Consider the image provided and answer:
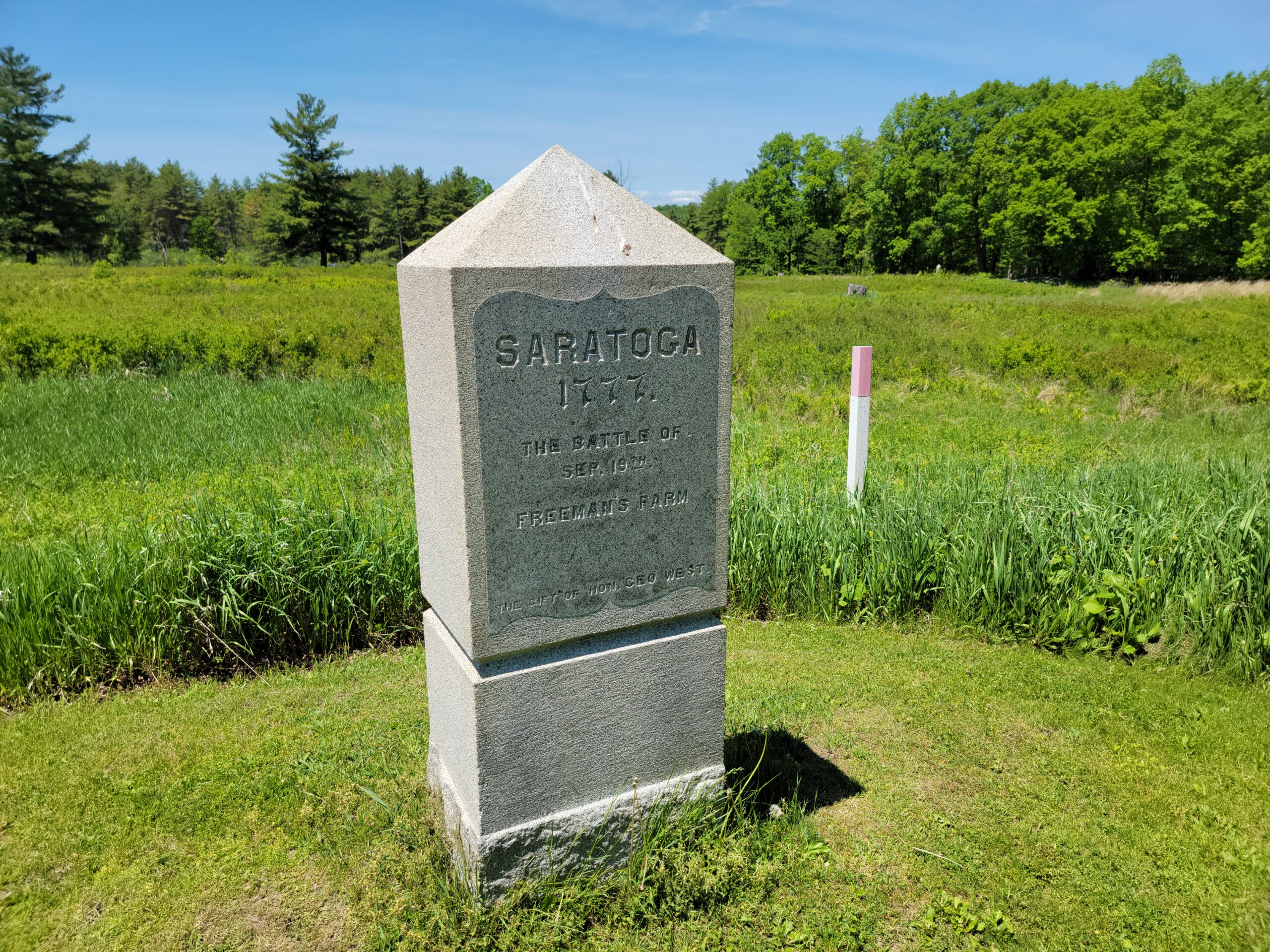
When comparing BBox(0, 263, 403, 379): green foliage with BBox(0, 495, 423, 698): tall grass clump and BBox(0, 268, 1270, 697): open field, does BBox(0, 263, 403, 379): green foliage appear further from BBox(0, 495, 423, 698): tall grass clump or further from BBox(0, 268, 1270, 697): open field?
BBox(0, 495, 423, 698): tall grass clump

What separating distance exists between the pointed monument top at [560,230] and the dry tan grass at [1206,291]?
29.8 m

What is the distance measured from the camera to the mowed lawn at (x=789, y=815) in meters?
2.58

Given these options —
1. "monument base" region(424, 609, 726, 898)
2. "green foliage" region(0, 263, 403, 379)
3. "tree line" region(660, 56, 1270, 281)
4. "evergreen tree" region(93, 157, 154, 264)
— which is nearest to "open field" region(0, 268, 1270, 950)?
"monument base" region(424, 609, 726, 898)

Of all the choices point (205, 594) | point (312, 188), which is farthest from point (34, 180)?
point (205, 594)

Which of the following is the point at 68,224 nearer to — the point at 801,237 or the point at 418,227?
the point at 418,227

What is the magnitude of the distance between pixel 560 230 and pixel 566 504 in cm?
85

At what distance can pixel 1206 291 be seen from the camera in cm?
3078

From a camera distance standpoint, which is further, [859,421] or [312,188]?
[312,188]

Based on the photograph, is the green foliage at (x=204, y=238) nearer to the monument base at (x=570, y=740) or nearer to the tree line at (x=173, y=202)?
the tree line at (x=173, y=202)

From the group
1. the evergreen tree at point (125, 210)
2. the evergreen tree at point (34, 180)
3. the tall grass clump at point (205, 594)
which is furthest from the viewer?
Result: the evergreen tree at point (125, 210)

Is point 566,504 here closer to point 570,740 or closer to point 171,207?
point 570,740

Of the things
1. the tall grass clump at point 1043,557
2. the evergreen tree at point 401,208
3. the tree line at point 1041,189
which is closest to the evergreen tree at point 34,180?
the evergreen tree at point 401,208

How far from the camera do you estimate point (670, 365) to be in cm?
258

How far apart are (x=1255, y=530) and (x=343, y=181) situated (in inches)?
2163
